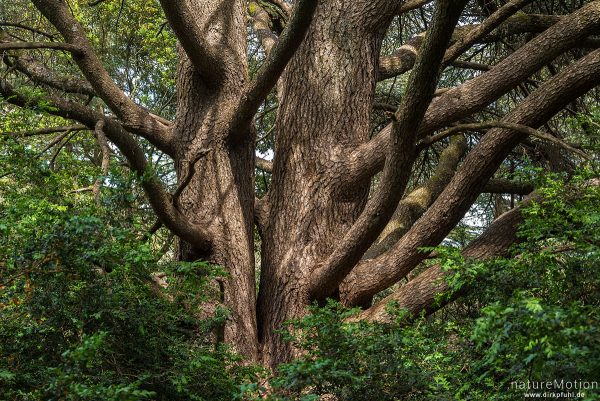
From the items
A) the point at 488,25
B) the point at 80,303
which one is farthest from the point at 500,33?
the point at 80,303

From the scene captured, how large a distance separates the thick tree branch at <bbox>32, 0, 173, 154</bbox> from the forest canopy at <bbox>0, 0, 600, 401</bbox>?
0.05ft

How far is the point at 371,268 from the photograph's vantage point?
17.5 feet

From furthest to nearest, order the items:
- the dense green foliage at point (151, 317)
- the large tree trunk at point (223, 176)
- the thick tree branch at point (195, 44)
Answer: the large tree trunk at point (223, 176), the thick tree branch at point (195, 44), the dense green foliage at point (151, 317)

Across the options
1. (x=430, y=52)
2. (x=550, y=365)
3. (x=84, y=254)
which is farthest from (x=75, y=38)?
(x=550, y=365)

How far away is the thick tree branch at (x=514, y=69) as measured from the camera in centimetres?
491

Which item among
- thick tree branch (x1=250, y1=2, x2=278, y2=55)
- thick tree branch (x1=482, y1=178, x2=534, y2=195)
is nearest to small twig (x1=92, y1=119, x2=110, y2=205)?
thick tree branch (x1=250, y1=2, x2=278, y2=55)

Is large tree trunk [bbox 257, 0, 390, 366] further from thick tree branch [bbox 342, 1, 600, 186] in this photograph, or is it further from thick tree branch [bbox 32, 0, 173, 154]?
thick tree branch [bbox 32, 0, 173, 154]

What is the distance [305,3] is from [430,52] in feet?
3.14

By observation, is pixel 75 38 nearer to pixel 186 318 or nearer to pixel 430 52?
pixel 186 318

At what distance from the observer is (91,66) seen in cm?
496

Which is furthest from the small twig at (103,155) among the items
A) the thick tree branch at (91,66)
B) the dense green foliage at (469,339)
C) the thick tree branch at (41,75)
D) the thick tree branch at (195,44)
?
the dense green foliage at (469,339)

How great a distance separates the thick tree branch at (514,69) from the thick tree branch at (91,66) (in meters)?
1.91

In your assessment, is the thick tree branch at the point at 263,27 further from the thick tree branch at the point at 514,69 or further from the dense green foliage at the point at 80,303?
the dense green foliage at the point at 80,303

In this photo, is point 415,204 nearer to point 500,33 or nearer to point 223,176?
point 500,33
